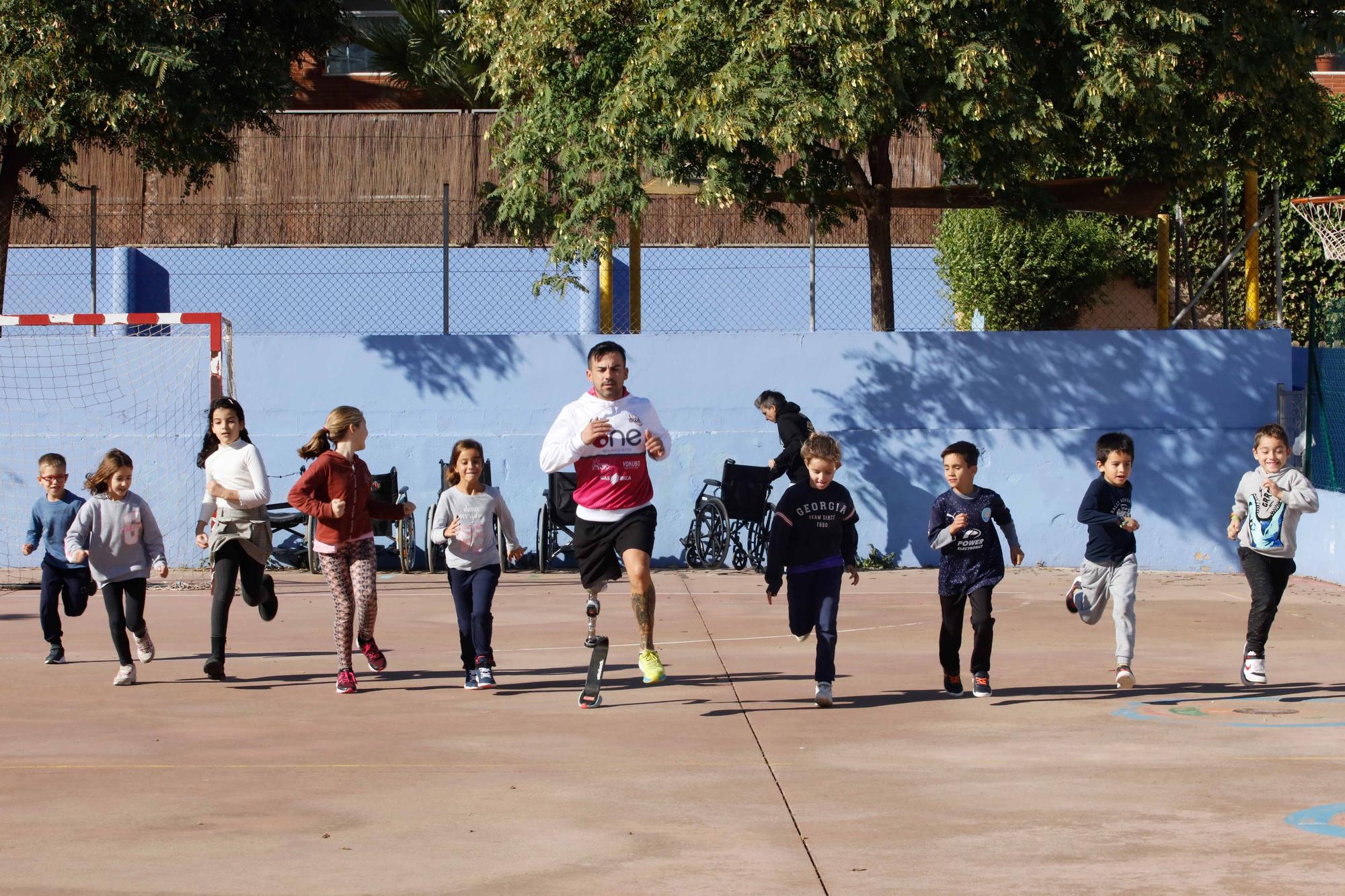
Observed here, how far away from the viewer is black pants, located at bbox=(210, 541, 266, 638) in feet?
30.1

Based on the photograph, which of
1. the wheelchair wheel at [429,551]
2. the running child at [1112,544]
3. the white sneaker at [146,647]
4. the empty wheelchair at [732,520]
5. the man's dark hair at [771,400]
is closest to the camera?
the running child at [1112,544]

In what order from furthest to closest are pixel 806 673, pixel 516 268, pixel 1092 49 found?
pixel 516 268
pixel 1092 49
pixel 806 673

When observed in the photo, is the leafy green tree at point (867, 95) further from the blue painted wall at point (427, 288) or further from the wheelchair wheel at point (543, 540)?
the blue painted wall at point (427, 288)

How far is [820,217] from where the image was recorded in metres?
16.7

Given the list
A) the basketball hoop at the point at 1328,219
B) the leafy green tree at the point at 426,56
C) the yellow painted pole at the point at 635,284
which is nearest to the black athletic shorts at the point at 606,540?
the yellow painted pole at the point at 635,284

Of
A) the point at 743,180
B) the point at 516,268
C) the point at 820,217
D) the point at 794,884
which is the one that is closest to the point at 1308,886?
the point at 794,884

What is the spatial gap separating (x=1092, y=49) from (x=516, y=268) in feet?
Answer: 39.1

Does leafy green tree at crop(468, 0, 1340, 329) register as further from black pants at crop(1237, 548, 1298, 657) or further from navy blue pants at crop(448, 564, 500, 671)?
navy blue pants at crop(448, 564, 500, 671)

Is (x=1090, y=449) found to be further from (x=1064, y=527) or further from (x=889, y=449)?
(x=889, y=449)

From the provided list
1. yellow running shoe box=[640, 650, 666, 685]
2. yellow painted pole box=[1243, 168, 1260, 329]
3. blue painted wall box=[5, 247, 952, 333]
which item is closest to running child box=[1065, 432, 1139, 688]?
yellow running shoe box=[640, 650, 666, 685]

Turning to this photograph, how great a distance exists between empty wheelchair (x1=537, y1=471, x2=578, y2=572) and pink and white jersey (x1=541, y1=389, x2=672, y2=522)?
5899 mm

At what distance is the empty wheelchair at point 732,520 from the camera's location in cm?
1466

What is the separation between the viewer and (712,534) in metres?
15.2

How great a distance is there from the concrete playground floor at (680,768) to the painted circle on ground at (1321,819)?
0.07ft
